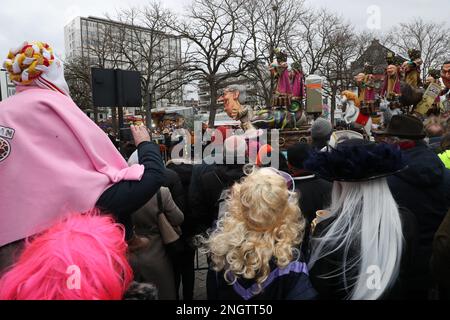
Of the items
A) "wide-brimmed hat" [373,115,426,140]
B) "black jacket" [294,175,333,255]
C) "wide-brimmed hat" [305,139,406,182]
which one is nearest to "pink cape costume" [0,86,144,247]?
"wide-brimmed hat" [305,139,406,182]

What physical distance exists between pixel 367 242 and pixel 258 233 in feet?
1.68

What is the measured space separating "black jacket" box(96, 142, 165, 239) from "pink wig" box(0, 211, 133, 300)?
33 cm

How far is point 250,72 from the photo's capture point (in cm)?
2928

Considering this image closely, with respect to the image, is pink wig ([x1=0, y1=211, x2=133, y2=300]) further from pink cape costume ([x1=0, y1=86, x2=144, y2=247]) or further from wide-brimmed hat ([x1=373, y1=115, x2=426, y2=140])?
wide-brimmed hat ([x1=373, y1=115, x2=426, y2=140])

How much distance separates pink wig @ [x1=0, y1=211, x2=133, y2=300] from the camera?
112cm

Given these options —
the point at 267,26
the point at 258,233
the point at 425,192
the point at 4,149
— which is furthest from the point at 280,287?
the point at 267,26

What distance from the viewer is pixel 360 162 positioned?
1.78 m

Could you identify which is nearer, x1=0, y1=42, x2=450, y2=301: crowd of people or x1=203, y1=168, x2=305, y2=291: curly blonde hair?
x1=0, y1=42, x2=450, y2=301: crowd of people

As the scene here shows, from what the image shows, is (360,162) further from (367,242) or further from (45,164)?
(45,164)

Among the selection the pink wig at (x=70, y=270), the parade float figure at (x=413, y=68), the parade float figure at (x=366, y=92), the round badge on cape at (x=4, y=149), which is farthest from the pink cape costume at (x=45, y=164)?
the parade float figure at (x=366, y=92)

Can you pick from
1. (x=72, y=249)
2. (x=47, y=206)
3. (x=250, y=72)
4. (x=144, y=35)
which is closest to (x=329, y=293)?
(x=72, y=249)

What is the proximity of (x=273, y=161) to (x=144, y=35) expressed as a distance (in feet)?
96.6

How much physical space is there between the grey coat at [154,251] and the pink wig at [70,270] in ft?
4.88
